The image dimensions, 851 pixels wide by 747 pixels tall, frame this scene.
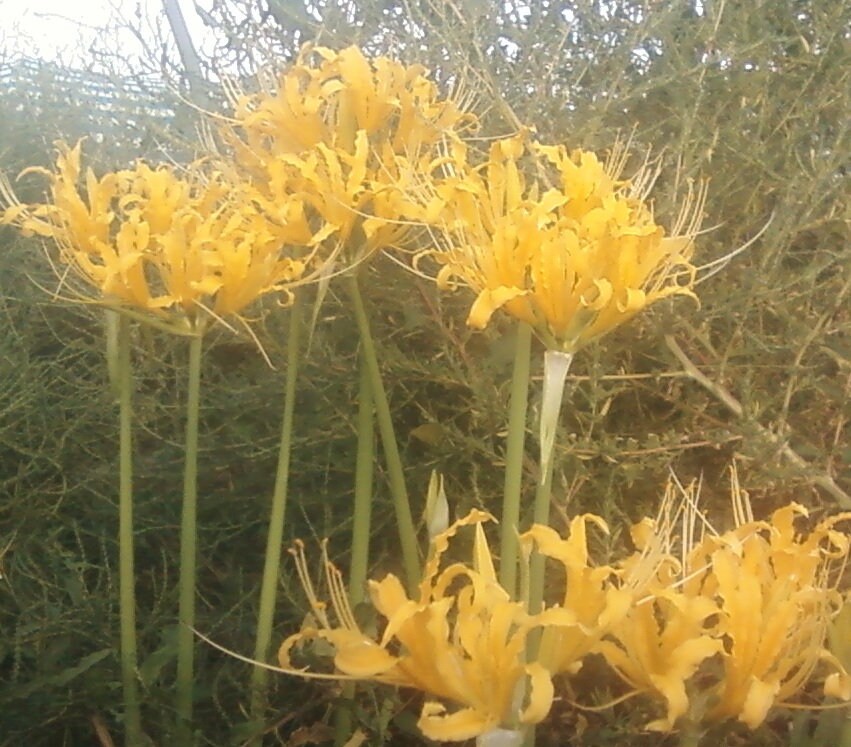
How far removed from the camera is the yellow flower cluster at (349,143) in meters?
0.64

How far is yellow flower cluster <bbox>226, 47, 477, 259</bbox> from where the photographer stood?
0.64 meters

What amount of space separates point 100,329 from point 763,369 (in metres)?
0.65

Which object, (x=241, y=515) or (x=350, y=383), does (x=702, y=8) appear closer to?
(x=350, y=383)

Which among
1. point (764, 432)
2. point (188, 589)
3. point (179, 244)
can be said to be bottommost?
point (188, 589)

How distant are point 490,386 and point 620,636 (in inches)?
13.3

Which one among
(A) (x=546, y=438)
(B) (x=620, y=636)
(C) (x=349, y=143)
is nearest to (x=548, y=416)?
(A) (x=546, y=438)

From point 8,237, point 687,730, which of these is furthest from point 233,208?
point 8,237

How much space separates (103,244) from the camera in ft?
2.16

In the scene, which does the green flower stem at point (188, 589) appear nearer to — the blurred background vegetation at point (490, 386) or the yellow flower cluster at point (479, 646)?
the blurred background vegetation at point (490, 386)

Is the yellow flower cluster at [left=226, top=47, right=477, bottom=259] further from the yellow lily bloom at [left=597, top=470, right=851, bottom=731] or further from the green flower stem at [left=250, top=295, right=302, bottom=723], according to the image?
the yellow lily bloom at [left=597, top=470, right=851, bottom=731]

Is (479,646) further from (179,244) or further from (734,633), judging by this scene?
(179,244)

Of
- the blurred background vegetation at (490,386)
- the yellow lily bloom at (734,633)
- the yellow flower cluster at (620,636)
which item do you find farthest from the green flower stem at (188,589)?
the yellow lily bloom at (734,633)

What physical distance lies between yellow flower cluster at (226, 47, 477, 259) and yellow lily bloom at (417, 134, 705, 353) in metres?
0.05

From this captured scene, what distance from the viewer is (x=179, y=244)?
64 centimetres
